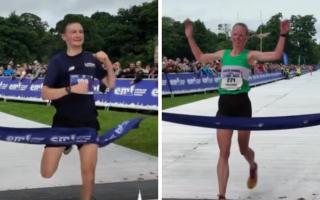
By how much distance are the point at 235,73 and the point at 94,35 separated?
3.10 ft

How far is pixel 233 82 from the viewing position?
13.4ft

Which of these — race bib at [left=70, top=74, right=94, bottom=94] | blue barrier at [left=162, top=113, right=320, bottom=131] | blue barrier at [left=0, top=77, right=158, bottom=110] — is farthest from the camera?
blue barrier at [left=162, top=113, right=320, bottom=131]

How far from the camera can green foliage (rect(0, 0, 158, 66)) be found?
12.5ft

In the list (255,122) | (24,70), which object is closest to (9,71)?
(24,70)

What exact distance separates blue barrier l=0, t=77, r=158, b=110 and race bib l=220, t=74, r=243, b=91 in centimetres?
47

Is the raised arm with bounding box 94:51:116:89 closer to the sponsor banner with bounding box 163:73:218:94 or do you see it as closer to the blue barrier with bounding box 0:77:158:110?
the blue barrier with bounding box 0:77:158:110

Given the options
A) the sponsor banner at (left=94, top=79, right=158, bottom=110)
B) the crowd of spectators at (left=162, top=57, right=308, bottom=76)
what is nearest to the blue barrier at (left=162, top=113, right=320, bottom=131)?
the sponsor banner at (left=94, top=79, right=158, bottom=110)

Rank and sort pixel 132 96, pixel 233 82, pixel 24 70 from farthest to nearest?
pixel 132 96, pixel 233 82, pixel 24 70

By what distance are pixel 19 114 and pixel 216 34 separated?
1421 mm

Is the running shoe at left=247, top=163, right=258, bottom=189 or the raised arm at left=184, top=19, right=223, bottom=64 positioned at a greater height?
the raised arm at left=184, top=19, right=223, bottom=64

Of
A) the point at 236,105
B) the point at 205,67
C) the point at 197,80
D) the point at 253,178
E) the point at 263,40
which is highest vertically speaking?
the point at 263,40

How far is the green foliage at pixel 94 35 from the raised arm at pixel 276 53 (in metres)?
0.65

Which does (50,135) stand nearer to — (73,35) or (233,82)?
(73,35)

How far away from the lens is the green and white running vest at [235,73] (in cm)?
406
